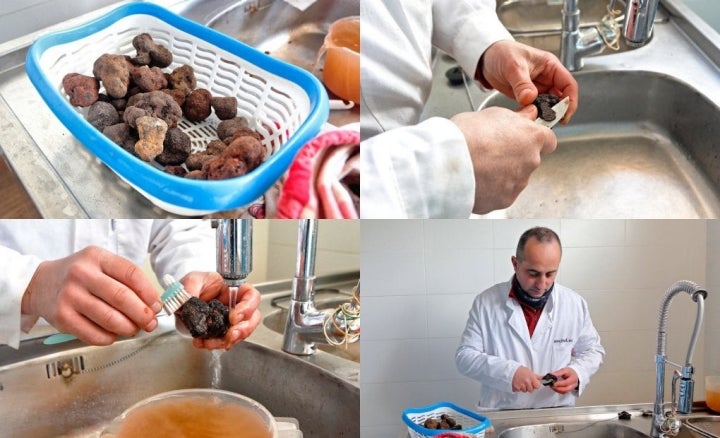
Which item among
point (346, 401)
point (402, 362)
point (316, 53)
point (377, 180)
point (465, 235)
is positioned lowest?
point (402, 362)

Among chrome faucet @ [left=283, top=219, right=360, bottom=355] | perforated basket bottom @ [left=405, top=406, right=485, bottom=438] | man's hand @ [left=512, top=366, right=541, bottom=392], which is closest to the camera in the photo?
chrome faucet @ [left=283, top=219, right=360, bottom=355]

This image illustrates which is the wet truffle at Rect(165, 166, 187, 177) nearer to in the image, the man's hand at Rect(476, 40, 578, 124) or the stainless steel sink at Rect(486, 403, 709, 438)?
the man's hand at Rect(476, 40, 578, 124)

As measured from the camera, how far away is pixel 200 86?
1.71ft

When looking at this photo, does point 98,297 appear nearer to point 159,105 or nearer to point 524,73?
point 159,105

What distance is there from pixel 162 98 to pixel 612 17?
60 centimetres

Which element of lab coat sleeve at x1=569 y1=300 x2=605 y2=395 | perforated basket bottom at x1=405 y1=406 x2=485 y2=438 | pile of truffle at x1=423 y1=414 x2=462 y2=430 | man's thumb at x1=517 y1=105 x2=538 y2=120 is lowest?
perforated basket bottom at x1=405 y1=406 x2=485 y2=438

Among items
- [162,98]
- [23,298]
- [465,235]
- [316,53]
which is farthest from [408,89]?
[465,235]

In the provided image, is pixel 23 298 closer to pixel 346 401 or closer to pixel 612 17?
pixel 346 401

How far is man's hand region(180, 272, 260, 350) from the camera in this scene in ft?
1.62

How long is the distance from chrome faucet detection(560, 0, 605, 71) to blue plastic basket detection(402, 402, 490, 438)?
465mm

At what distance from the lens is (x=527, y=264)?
104 centimetres

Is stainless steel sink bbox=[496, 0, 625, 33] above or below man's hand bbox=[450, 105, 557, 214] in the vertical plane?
above

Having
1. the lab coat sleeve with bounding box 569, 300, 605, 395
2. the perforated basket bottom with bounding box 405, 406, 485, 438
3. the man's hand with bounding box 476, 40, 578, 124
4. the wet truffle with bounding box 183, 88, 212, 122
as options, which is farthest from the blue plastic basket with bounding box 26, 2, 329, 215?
the lab coat sleeve with bounding box 569, 300, 605, 395

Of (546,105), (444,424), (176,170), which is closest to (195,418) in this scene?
(176,170)
